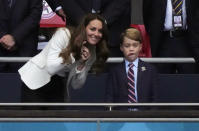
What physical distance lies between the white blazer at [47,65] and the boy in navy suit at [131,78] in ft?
2.51

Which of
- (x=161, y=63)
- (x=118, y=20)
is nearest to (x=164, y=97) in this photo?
(x=161, y=63)

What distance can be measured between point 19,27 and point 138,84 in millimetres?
1603

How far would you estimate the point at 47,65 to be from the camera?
664 centimetres

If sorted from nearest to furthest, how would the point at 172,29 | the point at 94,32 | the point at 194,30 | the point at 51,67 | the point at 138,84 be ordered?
the point at 51,67, the point at 94,32, the point at 138,84, the point at 194,30, the point at 172,29

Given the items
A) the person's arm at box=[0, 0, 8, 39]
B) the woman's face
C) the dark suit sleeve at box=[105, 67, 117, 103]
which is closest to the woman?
the woman's face

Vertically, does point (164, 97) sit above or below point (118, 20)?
below

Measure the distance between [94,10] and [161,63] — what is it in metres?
1.01

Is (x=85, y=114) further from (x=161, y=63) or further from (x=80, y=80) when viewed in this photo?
(x=161, y=63)

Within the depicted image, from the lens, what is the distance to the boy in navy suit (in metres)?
7.35

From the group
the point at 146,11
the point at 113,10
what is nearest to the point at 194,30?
the point at 146,11

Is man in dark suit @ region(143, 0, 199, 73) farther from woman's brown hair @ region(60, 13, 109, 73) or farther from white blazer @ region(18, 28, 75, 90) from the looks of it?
white blazer @ region(18, 28, 75, 90)

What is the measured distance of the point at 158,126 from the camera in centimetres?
634

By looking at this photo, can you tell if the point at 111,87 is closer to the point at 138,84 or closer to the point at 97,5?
the point at 138,84

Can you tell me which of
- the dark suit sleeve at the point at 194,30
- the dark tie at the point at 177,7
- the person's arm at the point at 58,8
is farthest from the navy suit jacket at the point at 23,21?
the dark suit sleeve at the point at 194,30
